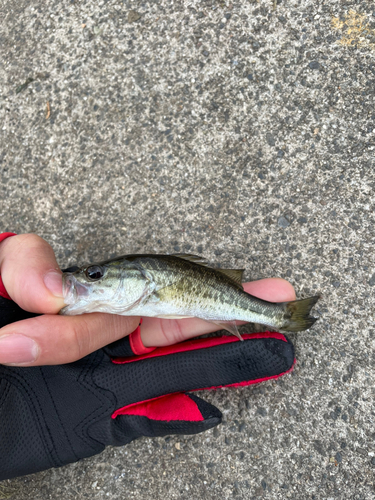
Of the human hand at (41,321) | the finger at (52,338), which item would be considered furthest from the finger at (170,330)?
the finger at (52,338)

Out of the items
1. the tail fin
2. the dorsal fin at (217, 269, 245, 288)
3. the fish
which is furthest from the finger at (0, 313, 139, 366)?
the tail fin

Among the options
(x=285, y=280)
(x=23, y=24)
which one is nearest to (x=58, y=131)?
(x=23, y=24)

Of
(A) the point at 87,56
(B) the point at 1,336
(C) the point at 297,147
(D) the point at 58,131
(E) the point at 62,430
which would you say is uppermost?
(A) the point at 87,56

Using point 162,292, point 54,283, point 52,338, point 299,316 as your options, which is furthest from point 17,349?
point 299,316

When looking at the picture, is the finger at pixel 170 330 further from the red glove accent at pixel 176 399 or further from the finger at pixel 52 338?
the finger at pixel 52 338

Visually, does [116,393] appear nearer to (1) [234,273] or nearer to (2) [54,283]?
(2) [54,283]

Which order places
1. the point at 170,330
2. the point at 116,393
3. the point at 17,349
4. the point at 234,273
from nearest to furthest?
the point at 17,349 → the point at 234,273 → the point at 116,393 → the point at 170,330

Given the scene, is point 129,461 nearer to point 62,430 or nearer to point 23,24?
point 62,430
